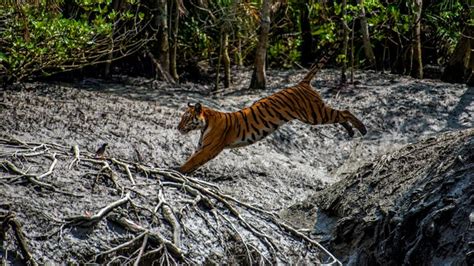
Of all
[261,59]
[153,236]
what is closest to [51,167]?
[153,236]

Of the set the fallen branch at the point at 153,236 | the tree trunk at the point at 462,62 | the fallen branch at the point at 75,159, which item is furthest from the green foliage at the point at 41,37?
the tree trunk at the point at 462,62

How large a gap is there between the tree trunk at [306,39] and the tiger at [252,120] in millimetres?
4985

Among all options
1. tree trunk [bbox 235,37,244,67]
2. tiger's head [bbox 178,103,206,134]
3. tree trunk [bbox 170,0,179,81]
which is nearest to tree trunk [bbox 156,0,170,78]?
tree trunk [bbox 170,0,179,81]

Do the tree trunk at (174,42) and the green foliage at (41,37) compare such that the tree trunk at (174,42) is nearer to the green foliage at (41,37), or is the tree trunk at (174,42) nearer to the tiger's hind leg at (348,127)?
the green foliage at (41,37)

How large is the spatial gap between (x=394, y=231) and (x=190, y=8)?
27.4ft

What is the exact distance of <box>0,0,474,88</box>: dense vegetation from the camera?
1360cm

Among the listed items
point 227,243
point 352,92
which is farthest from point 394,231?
point 352,92

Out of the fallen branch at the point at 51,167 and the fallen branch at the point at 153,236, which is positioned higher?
the fallen branch at the point at 51,167

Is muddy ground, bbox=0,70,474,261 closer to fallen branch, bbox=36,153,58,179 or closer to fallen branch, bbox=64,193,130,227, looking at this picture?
fallen branch, bbox=36,153,58,179

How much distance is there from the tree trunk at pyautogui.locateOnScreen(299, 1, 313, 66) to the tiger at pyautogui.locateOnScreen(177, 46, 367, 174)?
196 inches

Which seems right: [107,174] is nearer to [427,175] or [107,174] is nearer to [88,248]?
[88,248]

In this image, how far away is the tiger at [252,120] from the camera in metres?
10.6

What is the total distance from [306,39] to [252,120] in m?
6.17

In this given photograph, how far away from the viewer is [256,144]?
39.0ft
